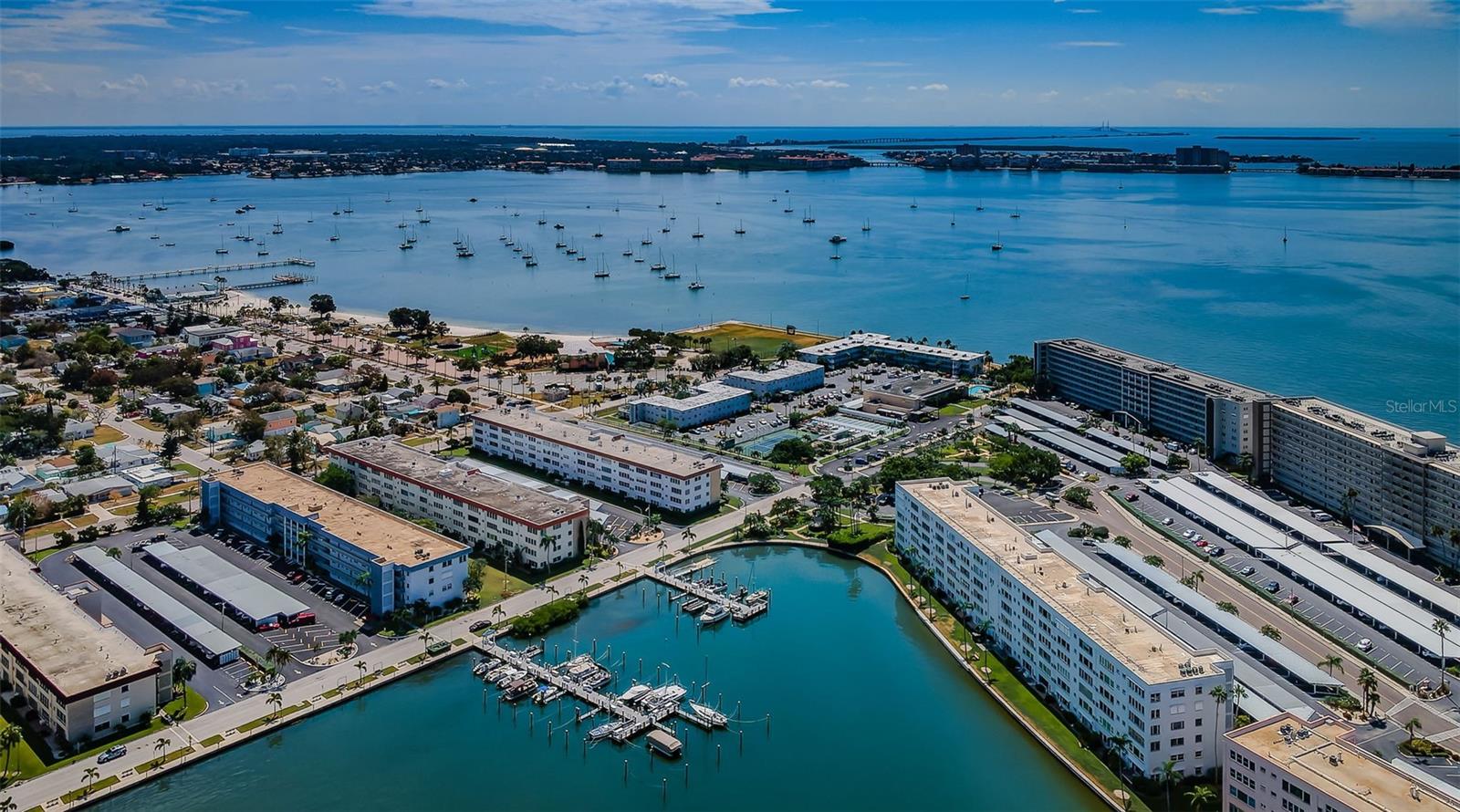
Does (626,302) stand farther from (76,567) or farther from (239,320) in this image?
(76,567)

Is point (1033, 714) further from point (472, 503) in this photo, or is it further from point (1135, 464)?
point (1135, 464)

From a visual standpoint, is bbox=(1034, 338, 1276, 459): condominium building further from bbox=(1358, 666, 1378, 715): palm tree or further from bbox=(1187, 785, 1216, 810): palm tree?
bbox=(1187, 785, 1216, 810): palm tree

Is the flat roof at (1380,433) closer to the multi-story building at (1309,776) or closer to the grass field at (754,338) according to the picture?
the multi-story building at (1309,776)

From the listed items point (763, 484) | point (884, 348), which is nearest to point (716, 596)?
point (763, 484)

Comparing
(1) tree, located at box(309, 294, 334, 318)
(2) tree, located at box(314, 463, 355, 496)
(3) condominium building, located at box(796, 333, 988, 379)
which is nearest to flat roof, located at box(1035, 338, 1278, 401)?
(3) condominium building, located at box(796, 333, 988, 379)

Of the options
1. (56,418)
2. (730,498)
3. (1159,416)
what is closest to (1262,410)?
(1159,416)

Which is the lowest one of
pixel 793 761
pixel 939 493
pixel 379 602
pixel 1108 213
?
pixel 793 761
